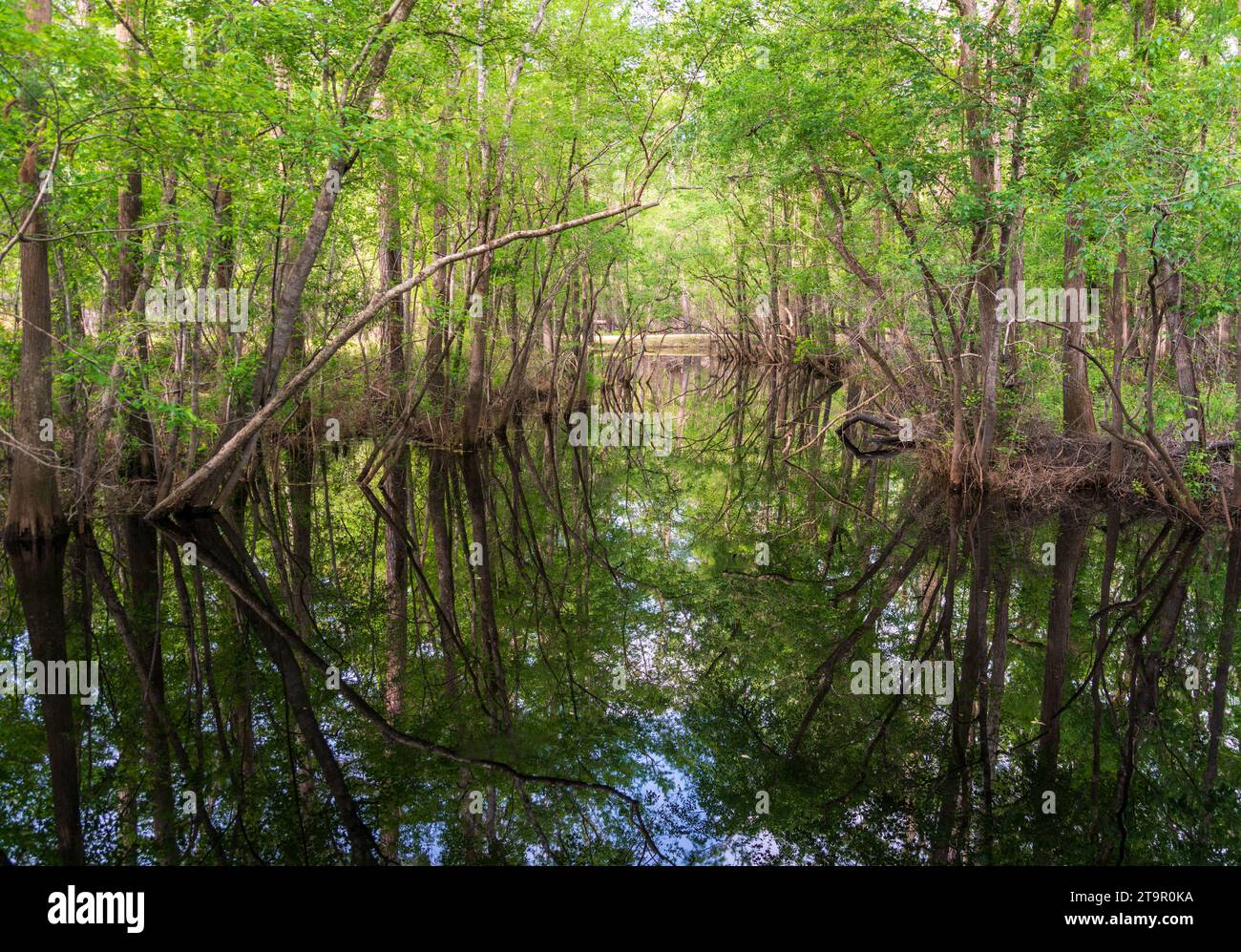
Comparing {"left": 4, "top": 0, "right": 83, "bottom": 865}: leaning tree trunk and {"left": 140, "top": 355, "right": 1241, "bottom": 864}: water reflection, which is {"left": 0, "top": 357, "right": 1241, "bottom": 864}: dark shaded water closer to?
{"left": 140, "top": 355, "right": 1241, "bottom": 864}: water reflection

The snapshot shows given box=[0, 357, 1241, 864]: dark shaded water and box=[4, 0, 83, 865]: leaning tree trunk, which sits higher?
box=[4, 0, 83, 865]: leaning tree trunk

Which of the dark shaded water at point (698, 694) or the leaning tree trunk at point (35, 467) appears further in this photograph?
the leaning tree trunk at point (35, 467)

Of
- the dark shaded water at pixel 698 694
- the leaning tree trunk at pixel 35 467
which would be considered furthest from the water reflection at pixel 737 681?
the leaning tree trunk at pixel 35 467

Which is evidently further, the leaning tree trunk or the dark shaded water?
the leaning tree trunk

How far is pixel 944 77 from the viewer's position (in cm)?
1175

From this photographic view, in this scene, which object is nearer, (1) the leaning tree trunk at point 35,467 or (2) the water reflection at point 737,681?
(2) the water reflection at point 737,681

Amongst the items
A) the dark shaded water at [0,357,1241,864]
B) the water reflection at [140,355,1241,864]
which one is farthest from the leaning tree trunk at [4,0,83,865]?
the water reflection at [140,355,1241,864]

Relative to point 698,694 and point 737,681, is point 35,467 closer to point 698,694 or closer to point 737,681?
point 698,694

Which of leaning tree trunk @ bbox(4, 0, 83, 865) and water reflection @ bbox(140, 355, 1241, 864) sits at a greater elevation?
leaning tree trunk @ bbox(4, 0, 83, 865)

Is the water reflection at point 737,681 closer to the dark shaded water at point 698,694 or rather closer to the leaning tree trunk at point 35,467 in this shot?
the dark shaded water at point 698,694

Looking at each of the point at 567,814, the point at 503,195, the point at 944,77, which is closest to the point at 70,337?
the point at 567,814

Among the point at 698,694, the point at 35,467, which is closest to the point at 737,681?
the point at 698,694

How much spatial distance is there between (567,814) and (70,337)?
890cm

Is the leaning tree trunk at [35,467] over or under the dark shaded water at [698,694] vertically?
over
